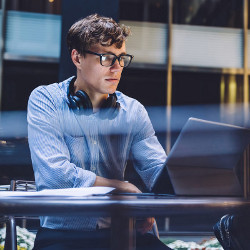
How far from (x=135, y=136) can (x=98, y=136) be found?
0.24 m

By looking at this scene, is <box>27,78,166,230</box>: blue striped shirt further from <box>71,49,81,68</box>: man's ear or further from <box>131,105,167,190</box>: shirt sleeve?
<box>71,49,81,68</box>: man's ear

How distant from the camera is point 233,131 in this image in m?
1.22

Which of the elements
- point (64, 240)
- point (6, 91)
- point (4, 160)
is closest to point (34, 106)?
point (64, 240)

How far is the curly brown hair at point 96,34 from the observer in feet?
5.71

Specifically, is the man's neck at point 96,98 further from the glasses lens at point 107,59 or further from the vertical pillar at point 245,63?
the vertical pillar at point 245,63

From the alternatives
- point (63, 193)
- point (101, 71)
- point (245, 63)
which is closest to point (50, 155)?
point (63, 193)

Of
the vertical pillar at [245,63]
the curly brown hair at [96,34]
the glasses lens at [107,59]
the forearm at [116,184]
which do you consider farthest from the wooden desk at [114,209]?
the vertical pillar at [245,63]

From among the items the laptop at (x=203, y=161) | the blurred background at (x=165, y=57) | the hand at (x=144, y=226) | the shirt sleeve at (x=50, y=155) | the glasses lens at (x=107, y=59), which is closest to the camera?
the laptop at (x=203, y=161)

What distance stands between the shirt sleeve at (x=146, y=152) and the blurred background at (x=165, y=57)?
4.35 m

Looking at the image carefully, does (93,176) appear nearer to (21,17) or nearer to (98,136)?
(98,136)

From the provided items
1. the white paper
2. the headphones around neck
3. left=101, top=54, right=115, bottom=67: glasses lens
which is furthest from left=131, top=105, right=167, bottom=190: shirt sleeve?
the white paper

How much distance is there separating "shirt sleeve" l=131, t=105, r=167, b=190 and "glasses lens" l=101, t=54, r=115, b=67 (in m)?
0.44

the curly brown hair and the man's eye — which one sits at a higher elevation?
the curly brown hair

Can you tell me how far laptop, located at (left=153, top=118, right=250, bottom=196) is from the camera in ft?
3.73
